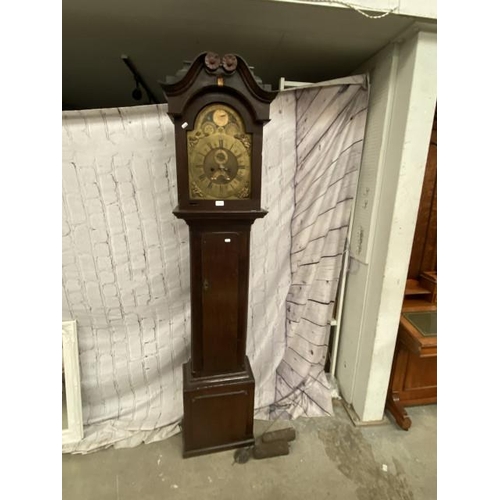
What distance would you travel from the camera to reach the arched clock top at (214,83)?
1.13m

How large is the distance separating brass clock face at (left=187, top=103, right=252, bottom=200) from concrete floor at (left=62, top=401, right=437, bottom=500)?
1309 millimetres

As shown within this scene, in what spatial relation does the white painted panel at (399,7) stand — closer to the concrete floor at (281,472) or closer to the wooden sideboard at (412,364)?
the wooden sideboard at (412,364)

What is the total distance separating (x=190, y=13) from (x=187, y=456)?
2.01 m

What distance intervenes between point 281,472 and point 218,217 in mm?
1268

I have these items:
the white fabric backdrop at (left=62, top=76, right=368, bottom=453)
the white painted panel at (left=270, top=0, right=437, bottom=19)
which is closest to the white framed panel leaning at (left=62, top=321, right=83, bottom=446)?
the white fabric backdrop at (left=62, top=76, right=368, bottom=453)

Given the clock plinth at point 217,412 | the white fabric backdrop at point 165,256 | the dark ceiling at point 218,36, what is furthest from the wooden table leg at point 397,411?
the dark ceiling at point 218,36

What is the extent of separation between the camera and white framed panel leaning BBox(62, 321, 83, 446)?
1.59m

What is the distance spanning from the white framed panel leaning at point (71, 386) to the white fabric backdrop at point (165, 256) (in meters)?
0.06

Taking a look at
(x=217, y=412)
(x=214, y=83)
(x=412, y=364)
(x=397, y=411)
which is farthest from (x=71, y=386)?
(x=412, y=364)

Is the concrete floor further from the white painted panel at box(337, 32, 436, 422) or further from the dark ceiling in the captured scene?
the dark ceiling

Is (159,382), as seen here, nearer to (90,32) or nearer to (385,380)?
(385,380)

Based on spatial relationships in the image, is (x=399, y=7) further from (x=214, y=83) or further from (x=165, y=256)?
(x=165, y=256)

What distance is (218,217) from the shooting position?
4.27 ft

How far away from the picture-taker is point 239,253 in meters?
1.39
